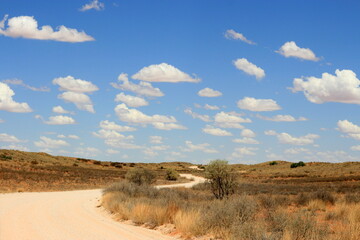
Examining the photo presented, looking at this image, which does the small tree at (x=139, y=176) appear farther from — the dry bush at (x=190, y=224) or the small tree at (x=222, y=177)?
the dry bush at (x=190, y=224)

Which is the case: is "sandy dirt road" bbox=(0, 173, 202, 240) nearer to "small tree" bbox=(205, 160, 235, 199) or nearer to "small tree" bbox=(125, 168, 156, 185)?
"small tree" bbox=(205, 160, 235, 199)

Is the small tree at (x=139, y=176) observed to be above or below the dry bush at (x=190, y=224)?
above

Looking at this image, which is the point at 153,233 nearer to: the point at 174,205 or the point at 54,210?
the point at 174,205

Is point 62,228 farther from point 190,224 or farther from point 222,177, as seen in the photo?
point 222,177

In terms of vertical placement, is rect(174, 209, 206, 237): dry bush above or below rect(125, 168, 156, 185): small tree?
below

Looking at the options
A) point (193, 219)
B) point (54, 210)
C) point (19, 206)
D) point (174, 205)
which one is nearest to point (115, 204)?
point (54, 210)

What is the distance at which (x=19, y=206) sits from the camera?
22.5 meters

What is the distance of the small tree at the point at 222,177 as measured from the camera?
28922 millimetres

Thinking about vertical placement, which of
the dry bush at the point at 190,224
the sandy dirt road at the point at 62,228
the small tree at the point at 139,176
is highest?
the small tree at the point at 139,176

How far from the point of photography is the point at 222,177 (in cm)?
2898

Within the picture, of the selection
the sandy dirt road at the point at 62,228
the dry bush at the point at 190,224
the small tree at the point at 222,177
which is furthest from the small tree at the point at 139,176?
the dry bush at the point at 190,224

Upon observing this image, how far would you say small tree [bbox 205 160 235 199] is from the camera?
2892 centimetres

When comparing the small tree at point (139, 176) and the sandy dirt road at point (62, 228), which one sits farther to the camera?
the small tree at point (139, 176)

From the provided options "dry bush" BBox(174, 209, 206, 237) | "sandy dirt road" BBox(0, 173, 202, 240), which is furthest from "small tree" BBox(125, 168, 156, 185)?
"dry bush" BBox(174, 209, 206, 237)
